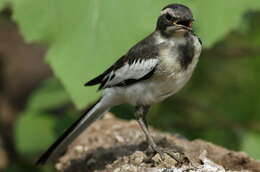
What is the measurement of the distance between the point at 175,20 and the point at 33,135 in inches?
102

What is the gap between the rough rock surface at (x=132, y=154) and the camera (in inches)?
172

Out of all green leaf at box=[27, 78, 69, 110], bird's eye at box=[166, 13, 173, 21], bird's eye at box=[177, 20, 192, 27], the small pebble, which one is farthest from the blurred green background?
the small pebble

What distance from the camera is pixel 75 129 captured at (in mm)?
5156

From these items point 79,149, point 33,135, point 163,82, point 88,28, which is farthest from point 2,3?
point 33,135

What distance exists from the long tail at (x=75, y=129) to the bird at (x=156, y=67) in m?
0.05

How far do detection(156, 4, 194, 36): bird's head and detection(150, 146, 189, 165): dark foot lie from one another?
2.83 ft

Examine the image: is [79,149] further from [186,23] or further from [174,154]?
[186,23]

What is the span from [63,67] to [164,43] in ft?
2.58

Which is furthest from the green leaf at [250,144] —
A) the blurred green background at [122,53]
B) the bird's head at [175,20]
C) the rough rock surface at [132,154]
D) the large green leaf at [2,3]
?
the large green leaf at [2,3]

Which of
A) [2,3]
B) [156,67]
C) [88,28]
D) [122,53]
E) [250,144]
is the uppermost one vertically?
[2,3]

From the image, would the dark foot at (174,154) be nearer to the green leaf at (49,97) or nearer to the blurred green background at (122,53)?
the blurred green background at (122,53)

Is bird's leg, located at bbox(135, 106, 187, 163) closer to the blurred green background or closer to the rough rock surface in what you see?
the rough rock surface

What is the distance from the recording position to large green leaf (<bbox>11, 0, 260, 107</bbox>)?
4473 millimetres

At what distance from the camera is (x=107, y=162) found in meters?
4.79
